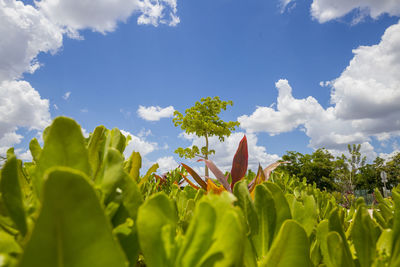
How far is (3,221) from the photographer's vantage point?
20.6 inches

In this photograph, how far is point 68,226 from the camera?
0.28 m

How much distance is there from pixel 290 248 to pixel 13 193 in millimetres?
454

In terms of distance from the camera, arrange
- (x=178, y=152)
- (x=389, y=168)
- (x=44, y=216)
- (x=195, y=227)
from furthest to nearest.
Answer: (x=389, y=168)
(x=178, y=152)
(x=195, y=227)
(x=44, y=216)

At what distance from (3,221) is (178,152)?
27.5 meters

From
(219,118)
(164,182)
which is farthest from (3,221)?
(219,118)

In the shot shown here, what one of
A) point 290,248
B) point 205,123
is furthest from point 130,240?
point 205,123

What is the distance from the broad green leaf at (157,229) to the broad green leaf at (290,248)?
0.17m

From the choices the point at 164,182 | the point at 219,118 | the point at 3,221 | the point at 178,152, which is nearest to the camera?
the point at 3,221

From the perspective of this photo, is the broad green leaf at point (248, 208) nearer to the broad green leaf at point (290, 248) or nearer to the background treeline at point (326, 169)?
the broad green leaf at point (290, 248)

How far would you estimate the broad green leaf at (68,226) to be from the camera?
27 cm

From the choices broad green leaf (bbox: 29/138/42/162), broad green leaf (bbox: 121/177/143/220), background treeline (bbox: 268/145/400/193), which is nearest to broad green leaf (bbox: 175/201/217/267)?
broad green leaf (bbox: 121/177/143/220)

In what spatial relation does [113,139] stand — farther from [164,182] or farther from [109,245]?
[164,182]

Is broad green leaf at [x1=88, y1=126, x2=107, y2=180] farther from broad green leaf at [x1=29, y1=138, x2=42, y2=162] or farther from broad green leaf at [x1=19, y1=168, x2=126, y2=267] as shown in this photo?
broad green leaf at [x1=19, y1=168, x2=126, y2=267]

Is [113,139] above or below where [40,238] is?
above
